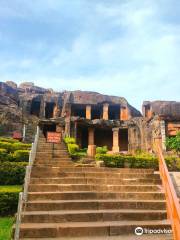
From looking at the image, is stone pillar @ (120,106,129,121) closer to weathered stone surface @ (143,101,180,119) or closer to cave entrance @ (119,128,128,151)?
cave entrance @ (119,128,128,151)

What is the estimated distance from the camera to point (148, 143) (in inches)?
1315

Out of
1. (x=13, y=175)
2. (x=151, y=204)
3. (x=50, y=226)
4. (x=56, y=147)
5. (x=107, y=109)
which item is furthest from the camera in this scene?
(x=107, y=109)

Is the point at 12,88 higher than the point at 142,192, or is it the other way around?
the point at 12,88

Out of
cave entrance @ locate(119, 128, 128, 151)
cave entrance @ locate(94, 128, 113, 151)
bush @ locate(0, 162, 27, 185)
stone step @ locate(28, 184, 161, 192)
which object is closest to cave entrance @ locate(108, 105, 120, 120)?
cave entrance @ locate(94, 128, 113, 151)

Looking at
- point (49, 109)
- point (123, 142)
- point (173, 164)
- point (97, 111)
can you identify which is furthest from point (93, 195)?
point (49, 109)

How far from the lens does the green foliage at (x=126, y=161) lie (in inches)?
637

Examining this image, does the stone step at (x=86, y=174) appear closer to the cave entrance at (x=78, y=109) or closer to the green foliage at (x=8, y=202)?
the green foliage at (x=8, y=202)

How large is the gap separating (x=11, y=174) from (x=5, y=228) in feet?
14.8

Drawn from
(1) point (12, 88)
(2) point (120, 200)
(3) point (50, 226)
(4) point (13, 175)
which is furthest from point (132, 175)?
(1) point (12, 88)

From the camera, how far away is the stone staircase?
253 inches

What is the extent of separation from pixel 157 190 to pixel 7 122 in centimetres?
2591

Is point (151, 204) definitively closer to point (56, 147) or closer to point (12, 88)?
point (56, 147)

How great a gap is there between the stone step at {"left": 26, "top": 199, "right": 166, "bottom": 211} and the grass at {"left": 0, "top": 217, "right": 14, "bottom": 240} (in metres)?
0.78

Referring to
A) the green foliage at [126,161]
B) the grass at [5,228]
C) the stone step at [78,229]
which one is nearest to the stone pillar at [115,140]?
the green foliage at [126,161]
